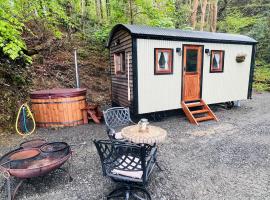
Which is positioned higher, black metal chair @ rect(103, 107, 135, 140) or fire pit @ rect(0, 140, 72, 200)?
black metal chair @ rect(103, 107, 135, 140)

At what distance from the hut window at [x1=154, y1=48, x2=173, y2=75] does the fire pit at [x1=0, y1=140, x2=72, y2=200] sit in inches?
142

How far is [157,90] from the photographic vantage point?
5684mm

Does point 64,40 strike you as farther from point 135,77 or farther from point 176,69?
point 176,69

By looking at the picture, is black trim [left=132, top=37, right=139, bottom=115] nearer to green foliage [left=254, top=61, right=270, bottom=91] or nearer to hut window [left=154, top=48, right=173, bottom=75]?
hut window [left=154, top=48, right=173, bottom=75]

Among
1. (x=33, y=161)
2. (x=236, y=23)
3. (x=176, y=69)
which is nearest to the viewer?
(x=33, y=161)

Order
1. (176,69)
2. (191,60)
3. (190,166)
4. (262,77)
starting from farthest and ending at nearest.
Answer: (262,77)
(191,60)
(176,69)
(190,166)

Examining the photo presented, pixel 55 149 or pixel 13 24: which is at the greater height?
pixel 13 24

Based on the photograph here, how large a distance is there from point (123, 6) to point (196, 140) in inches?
340

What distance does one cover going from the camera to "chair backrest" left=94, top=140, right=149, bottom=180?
1.95 m

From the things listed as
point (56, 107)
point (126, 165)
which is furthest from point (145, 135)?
point (56, 107)

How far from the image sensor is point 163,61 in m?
5.67

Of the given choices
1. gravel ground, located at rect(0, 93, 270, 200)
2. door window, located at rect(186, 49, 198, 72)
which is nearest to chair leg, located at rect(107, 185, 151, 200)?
gravel ground, located at rect(0, 93, 270, 200)

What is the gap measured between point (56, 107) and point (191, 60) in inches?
176

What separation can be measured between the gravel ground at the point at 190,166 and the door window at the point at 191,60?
1929mm
